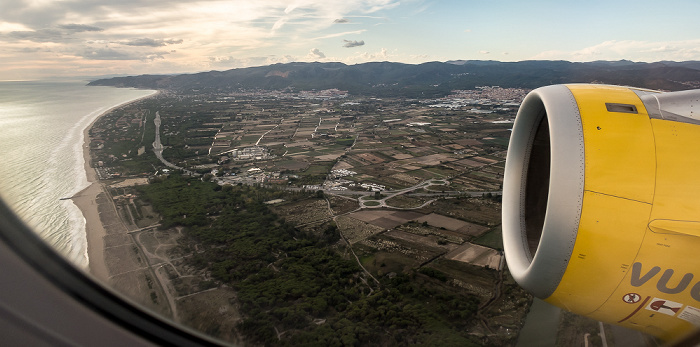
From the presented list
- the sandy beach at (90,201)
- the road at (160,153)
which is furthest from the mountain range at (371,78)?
the sandy beach at (90,201)

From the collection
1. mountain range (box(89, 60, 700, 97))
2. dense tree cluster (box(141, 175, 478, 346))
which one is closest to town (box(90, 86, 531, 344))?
dense tree cluster (box(141, 175, 478, 346))

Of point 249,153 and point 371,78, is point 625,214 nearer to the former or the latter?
point 249,153

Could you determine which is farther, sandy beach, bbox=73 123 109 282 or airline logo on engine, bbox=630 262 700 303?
sandy beach, bbox=73 123 109 282

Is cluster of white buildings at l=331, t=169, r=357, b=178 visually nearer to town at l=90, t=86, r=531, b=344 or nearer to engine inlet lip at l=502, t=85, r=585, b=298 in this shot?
town at l=90, t=86, r=531, b=344

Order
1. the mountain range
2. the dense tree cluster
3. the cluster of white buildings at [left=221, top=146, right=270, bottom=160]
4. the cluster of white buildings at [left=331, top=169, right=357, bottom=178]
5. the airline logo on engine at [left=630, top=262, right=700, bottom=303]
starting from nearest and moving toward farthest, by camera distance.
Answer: the airline logo on engine at [left=630, top=262, right=700, bottom=303]
the dense tree cluster
the cluster of white buildings at [left=331, top=169, right=357, bottom=178]
the cluster of white buildings at [left=221, top=146, right=270, bottom=160]
the mountain range

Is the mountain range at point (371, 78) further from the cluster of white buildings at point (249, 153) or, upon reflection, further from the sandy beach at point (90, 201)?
the sandy beach at point (90, 201)

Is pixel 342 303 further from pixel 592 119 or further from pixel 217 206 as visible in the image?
pixel 217 206

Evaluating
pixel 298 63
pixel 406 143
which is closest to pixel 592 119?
pixel 406 143

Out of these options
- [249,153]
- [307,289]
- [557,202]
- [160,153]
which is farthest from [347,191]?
[557,202]
